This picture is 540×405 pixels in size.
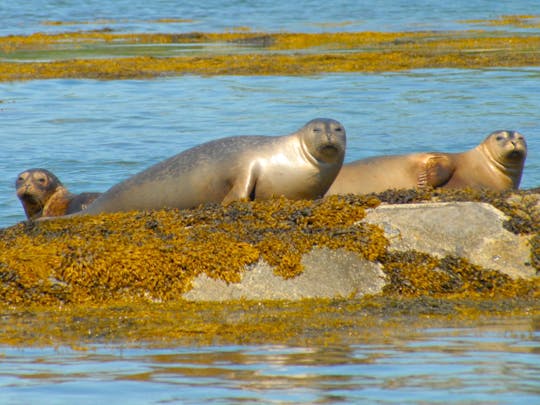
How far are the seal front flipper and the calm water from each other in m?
2.39

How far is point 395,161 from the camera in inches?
330

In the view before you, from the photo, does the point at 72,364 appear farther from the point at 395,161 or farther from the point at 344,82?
the point at 344,82

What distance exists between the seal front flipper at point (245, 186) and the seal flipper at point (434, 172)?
68.4 inches

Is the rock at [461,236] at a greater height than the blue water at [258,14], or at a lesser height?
greater

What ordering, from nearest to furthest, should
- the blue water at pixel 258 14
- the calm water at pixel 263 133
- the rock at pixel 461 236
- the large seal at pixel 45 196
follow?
1. the calm water at pixel 263 133
2. the rock at pixel 461 236
3. the large seal at pixel 45 196
4. the blue water at pixel 258 14

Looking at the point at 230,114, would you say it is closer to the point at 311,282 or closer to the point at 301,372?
the point at 311,282

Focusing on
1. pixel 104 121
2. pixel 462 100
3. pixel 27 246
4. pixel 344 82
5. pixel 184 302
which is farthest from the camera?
pixel 344 82

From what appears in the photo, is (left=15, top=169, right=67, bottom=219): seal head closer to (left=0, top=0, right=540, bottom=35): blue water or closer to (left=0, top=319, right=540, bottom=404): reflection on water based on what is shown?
(left=0, top=319, right=540, bottom=404): reflection on water

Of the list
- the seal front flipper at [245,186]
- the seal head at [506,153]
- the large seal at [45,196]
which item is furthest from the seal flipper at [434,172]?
the large seal at [45,196]

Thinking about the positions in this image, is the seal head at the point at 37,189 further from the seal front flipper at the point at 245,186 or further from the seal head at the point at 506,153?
the seal head at the point at 506,153

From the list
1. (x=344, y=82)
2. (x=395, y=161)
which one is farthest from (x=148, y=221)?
(x=344, y=82)

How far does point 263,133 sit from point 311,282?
771 centimetres

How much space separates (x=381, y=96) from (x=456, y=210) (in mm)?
10280

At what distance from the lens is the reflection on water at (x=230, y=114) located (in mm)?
11883
